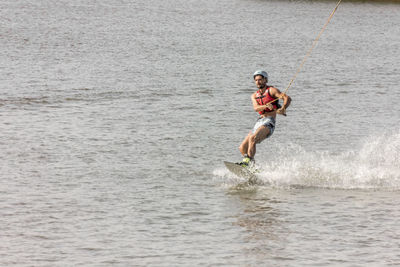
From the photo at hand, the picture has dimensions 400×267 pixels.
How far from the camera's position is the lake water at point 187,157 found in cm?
1088

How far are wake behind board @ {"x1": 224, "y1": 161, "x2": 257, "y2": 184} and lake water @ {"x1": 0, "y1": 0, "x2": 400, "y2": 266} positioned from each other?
0.26 meters

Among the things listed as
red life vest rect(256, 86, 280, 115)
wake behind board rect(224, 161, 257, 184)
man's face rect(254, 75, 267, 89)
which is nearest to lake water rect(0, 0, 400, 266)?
wake behind board rect(224, 161, 257, 184)

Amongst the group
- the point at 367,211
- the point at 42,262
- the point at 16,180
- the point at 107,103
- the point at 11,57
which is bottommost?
the point at 42,262

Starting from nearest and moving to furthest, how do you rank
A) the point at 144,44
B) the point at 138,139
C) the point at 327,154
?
1. the point at 327,154
2. the point at 138,139
3. the point at 144,44

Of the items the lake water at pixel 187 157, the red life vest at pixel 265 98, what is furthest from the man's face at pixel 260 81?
the lake water at pixel 187 157

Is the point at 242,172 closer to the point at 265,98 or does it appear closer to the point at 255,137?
the point at 255,137

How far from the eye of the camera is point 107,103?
22422 mm

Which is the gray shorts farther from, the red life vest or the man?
the red life vest

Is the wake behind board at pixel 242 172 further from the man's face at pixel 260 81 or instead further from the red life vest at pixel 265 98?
the man's face at pixel 260 81

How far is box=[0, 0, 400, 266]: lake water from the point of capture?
10883 millimetres

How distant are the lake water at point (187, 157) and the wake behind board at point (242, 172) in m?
0.26

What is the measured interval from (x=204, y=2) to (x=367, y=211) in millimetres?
59697

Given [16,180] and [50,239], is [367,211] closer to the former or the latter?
[50,239]

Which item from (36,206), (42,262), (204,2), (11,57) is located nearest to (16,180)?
(36,206)
